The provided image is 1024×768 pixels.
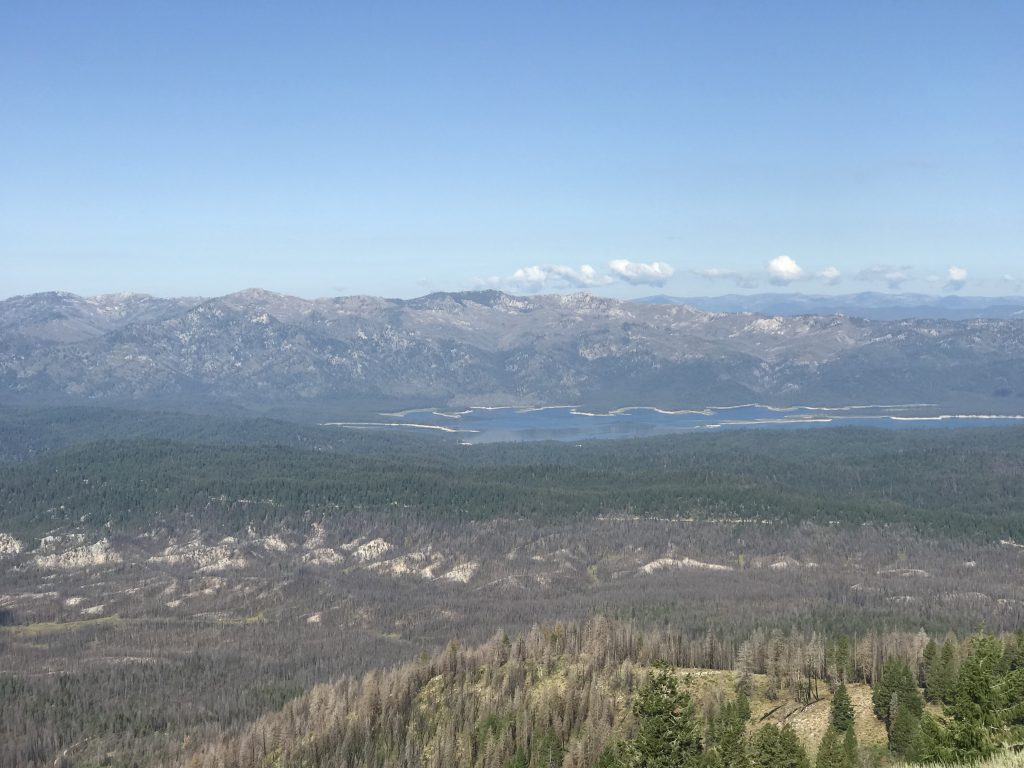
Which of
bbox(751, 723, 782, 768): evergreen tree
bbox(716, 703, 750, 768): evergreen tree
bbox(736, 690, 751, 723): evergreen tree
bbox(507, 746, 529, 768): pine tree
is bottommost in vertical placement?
bbox(507, 746, 529, 768): pine tree

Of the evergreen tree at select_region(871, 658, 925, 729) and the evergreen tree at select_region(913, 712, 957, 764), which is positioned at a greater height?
the evergreen tree at select_region(913, 712, 957, 764)

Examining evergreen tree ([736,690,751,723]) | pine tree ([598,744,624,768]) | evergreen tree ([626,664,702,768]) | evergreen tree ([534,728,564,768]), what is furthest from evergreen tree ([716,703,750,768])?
evergreen tree ([534,728,564,768])

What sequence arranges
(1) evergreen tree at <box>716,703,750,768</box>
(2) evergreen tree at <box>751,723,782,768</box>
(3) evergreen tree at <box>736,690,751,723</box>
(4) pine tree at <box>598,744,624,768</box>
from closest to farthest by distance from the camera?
(2) evergreen tree at <box>751,723,782,768</box> < (1) evergreen tree at <box>716,703,750,768</box> < (4) pine tree at <box>598,744,624,768</box> < (3) evergreen tree at <box>736,690,751,723</box>

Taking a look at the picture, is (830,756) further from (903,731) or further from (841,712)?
(841,712)

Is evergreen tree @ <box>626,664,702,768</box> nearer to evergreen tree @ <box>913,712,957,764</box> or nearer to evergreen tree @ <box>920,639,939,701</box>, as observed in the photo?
evergreen tree @ <box>913,712,957,764</box>

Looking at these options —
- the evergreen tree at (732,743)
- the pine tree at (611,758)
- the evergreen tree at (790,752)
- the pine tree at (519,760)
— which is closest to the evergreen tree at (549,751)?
the pine tree at (519,760)

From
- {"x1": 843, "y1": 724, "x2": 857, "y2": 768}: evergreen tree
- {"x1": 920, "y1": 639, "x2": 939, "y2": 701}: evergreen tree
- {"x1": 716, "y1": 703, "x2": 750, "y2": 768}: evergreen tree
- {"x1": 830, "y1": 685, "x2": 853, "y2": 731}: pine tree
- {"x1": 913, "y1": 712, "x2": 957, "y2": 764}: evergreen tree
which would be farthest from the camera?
{"x1": 920, "y1": 639, "x2": 939, "y2": 701}: evergreen tree

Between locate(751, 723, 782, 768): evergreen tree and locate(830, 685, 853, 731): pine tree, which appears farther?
locate(830, 685, 853, 731): pine tree
